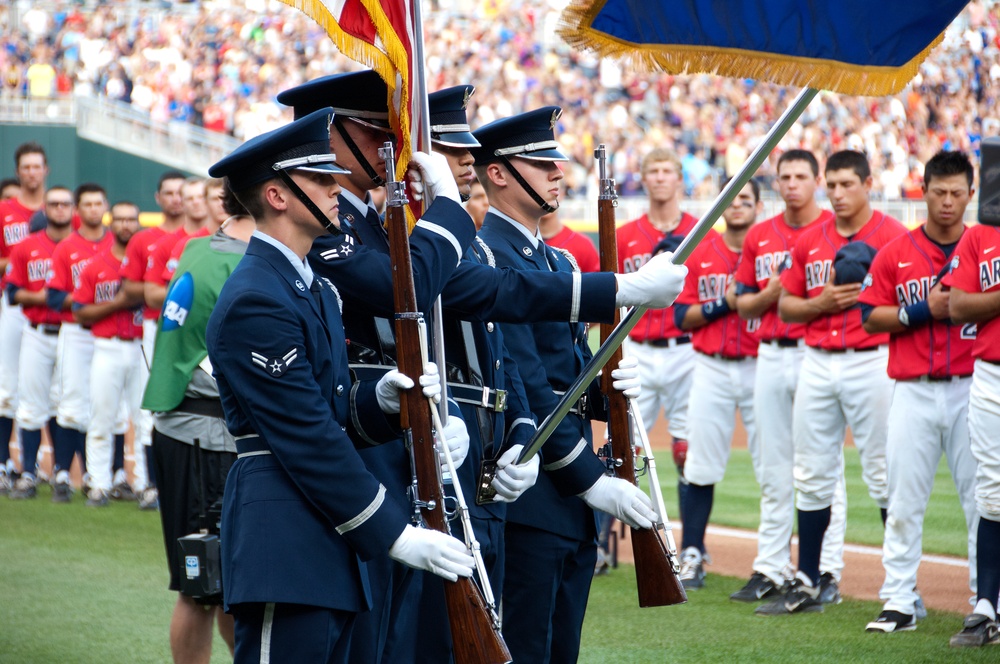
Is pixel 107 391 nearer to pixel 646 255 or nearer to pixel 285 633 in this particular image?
pixel 646 255

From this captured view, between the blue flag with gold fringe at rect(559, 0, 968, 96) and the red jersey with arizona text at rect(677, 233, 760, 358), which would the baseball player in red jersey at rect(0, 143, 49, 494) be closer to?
the red jersey with arizona text at rect(677, 233, 760, 358)

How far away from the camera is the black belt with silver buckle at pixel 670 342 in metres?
8.63

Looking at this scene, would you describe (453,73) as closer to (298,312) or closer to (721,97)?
(721,97)

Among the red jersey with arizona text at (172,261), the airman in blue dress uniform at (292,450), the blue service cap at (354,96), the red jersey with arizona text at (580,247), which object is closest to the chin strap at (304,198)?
the airman in blue dress uniform at (292,450)

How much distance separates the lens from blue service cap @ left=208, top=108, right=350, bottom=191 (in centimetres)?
346

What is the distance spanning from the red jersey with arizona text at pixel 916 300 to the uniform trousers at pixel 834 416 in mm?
362

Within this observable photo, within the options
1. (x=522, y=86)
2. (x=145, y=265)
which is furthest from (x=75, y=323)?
(x=522, y=86)

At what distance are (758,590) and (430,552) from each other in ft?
14.2

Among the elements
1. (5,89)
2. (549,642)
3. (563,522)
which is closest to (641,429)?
(563,522)

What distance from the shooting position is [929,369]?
6.56 metres

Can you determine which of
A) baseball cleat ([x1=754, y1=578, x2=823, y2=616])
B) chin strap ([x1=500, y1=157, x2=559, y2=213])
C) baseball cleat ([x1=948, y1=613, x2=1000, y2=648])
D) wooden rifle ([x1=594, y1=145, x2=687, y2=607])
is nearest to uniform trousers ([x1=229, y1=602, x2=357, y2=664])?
wooden rifle ([x1=594, y1=145, x2=687, y2=607])

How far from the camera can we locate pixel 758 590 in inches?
288

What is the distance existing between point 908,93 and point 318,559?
1004 inches

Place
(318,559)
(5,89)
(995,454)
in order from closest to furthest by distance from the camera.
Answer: (318,559)
(995,454)
(5,89)
